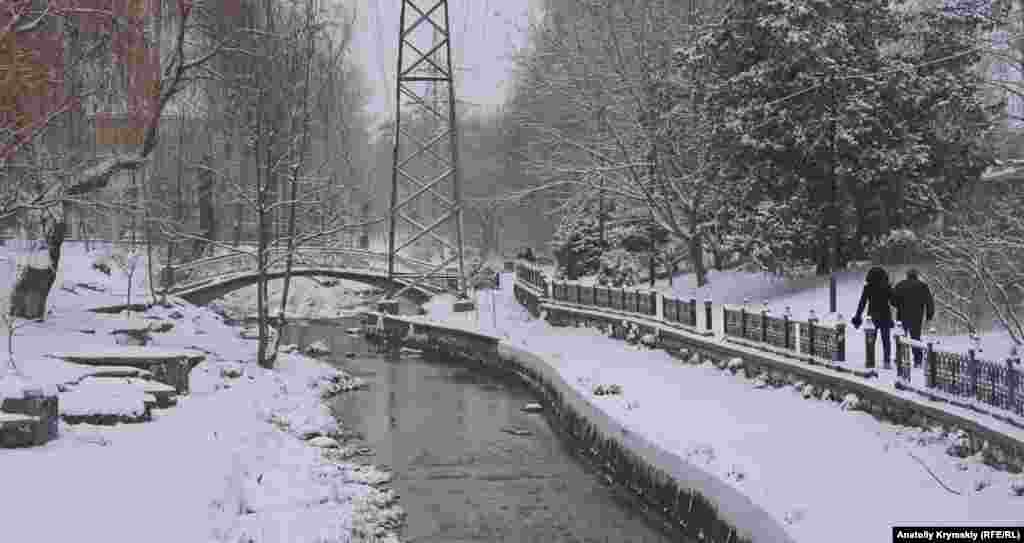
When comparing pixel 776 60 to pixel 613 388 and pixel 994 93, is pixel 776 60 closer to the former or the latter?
pixel 994 93

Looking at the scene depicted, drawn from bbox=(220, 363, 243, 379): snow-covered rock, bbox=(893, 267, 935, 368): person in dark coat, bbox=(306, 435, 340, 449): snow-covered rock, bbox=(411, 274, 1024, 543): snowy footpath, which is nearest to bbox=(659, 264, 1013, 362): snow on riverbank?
bbox=(893, 267, 935, 368): person in dark coat

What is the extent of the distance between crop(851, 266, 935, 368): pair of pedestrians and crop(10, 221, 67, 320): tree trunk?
14.8 meters

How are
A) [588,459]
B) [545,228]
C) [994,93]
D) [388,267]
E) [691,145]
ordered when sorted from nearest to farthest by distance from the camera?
[588,459] → [994,93] → [691,145] → [388,267] → [545,228]

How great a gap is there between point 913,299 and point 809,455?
14.0 feet

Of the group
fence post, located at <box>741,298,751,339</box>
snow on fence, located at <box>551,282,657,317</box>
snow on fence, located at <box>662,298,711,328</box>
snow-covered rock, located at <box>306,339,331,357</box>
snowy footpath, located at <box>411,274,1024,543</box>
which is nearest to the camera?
snowy footpath, located at <box>411,274,1024,543</box>

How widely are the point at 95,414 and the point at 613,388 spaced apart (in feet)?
26.2

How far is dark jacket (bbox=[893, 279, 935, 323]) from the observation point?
46.9 feet

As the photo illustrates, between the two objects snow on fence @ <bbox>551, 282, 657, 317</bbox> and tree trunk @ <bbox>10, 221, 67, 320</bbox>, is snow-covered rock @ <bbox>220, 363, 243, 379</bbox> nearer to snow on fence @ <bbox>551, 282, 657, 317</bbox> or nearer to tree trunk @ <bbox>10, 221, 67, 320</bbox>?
tree trunk @ <bbox>10, 221, 67, 320</bbox>

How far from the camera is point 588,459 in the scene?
50.5ft

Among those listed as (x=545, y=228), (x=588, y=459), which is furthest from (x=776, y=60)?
(x=545, y=228)

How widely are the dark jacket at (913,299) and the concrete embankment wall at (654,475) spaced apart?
14.3 feet

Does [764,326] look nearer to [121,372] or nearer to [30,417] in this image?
[121,372]

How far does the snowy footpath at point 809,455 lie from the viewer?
28.9 ft

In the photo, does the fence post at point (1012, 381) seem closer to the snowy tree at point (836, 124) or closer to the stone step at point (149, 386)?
the stone step at point (149, 386)
